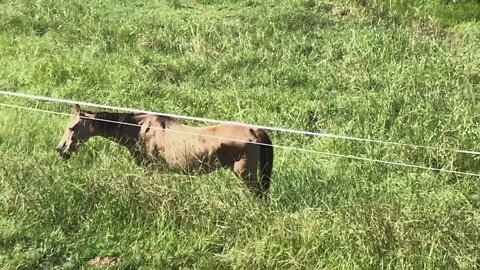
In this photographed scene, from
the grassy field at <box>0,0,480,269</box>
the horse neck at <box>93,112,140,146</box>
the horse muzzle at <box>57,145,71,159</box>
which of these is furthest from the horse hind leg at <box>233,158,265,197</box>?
the horse muzzle at <box>57,145,71,159</box>

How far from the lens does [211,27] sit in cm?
1041

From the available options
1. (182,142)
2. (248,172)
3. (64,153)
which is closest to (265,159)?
(248,172)

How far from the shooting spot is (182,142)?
594cm

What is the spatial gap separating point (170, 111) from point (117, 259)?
9.93 ft

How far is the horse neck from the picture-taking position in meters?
6.11

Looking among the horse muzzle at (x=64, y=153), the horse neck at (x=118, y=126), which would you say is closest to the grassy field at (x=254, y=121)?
the horse muzzle at (x=64, y=153)

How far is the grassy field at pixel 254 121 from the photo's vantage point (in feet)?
16.1

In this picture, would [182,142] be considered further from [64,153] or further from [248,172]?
[64,153]

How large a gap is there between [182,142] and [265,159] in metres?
0.69

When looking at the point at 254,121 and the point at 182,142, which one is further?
the point at 254,121

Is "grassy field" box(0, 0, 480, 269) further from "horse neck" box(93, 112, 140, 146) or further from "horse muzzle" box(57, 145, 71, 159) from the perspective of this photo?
"horse neck" box(93, 112, 140, 146)

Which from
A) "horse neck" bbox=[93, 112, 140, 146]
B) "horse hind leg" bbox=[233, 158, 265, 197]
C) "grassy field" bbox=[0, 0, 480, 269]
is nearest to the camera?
"grassy field" bbox=[0, 0, 480, 269]

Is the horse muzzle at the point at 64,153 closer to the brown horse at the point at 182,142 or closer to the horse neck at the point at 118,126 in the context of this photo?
the brown horse at the point at 182,142

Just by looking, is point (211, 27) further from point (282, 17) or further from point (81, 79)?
point (81, 79)
